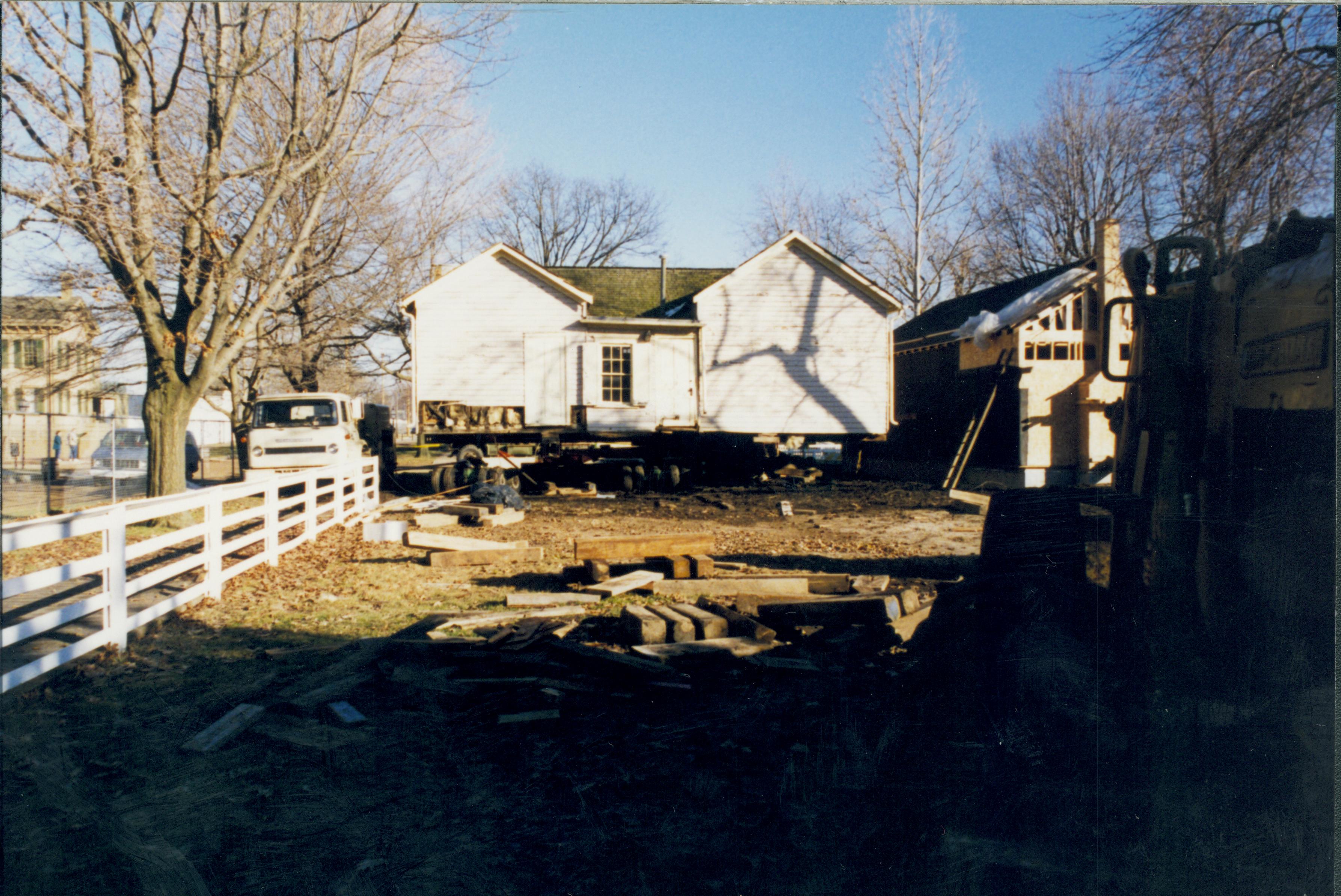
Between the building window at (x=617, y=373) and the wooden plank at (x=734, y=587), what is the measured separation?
13.9 metres

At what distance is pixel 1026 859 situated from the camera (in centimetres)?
336

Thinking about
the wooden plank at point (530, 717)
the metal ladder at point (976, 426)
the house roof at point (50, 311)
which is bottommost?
the wooden plank at point (530, 717)

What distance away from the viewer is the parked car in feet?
69.8

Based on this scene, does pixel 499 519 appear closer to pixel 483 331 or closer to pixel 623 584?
pixel 623 584

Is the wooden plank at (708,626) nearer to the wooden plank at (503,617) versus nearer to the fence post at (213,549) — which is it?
the wooden plank at (503,617)

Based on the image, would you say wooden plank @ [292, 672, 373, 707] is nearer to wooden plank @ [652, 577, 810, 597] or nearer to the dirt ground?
the dirt ground

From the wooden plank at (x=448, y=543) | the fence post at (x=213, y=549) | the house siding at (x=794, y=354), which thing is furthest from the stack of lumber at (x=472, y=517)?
the house siding at (x=794, y=354)

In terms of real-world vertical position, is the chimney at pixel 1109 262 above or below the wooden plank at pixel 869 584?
above

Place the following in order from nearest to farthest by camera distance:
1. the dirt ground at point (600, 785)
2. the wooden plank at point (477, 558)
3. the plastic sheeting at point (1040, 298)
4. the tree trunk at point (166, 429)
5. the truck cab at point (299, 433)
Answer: the dirt ground at point (600, 785), the plastic sheeting at point (1040, 298), the wooden plank at point (477, 558), the tree trunk at point (166, 429), the truck cab at point (299, 433)

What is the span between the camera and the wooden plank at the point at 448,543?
1042 centimetres

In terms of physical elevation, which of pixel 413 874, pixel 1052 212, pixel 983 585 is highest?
pixel 1052 212

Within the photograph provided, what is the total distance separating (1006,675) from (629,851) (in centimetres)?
226

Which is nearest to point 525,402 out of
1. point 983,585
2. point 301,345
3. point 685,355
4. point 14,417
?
point 685,355

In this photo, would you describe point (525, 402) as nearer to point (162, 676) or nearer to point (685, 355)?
point (685, 355)
